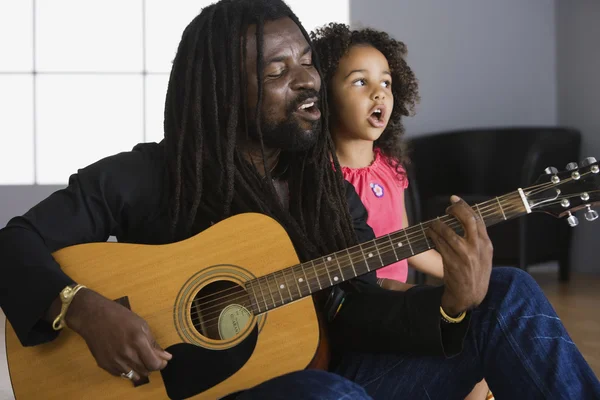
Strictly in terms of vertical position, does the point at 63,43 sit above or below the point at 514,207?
above

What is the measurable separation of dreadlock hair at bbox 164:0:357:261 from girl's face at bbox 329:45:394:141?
60cm

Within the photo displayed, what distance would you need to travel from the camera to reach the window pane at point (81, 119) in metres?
5.20

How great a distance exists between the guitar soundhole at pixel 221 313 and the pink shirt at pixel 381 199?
822 mm

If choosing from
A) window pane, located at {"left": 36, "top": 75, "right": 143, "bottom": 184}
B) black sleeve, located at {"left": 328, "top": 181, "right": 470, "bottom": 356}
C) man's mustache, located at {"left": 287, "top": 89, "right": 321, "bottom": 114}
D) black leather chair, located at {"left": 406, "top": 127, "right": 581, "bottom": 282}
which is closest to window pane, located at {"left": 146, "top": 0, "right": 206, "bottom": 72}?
window pane, located at {"left": 36, "top": 75, "right": 143, "bottom": 184}

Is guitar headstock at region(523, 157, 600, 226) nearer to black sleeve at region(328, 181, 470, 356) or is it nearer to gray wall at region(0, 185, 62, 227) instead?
black sleeve at region(328, 181, 470, 356)

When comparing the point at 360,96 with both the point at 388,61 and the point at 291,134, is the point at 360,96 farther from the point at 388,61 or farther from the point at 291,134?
the point at 291,134

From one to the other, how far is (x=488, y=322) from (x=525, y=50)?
415 centimetres

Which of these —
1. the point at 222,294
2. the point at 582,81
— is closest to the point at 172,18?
the point at 582,81

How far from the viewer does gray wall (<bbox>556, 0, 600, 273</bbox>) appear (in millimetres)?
4680

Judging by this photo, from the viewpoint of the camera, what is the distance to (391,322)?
1384 millimetres

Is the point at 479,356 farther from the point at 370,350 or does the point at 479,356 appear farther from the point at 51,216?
the point at 51,216

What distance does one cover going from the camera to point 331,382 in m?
1.07

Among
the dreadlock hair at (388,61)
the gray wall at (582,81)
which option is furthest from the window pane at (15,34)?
the gray wall at (582,81)

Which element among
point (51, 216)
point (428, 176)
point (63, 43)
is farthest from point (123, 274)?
point (63, 43)
